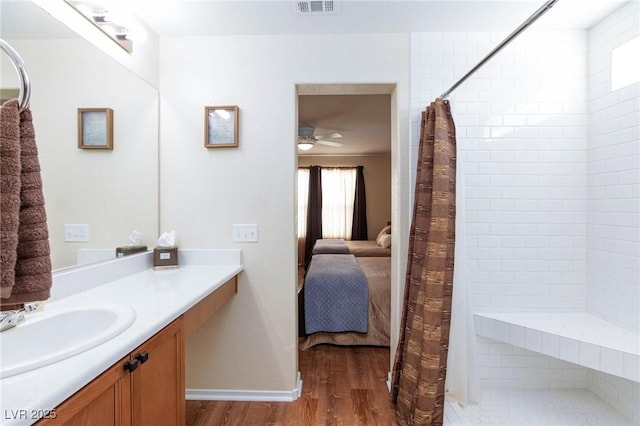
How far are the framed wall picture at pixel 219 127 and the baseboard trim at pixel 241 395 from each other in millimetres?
1620

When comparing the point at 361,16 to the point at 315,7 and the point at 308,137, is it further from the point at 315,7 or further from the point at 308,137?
the point at 308,137

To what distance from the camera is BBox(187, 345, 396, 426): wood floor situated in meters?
1.80

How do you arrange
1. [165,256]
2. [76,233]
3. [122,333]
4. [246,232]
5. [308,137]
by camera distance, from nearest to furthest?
[122,333] → [76,233] → [165,256] → [246,232] → [308,137]

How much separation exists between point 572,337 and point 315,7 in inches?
90.5

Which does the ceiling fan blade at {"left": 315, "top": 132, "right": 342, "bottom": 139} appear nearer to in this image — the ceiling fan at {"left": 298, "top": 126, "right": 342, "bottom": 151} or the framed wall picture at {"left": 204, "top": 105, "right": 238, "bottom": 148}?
the ceiling fan at {"left": 298, "top": 126, "right": 342, "bottom": 151}

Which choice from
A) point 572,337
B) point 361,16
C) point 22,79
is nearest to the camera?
point 22,79

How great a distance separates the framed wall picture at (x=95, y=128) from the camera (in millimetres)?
1439

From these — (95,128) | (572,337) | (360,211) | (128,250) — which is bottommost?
(572,337)

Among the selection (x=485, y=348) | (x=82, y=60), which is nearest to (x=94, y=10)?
(x=82, y=60)

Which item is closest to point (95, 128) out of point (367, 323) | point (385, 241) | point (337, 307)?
point (337, 307)

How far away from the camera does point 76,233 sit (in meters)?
1.40

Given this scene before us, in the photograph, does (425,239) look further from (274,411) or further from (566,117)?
(274,411)

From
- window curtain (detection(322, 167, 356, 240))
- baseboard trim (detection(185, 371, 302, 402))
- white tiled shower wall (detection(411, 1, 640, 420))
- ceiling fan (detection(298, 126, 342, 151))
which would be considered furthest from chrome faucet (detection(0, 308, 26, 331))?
window curtain (detection(322, 167, 356, 240))

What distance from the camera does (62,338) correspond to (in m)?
1.07
